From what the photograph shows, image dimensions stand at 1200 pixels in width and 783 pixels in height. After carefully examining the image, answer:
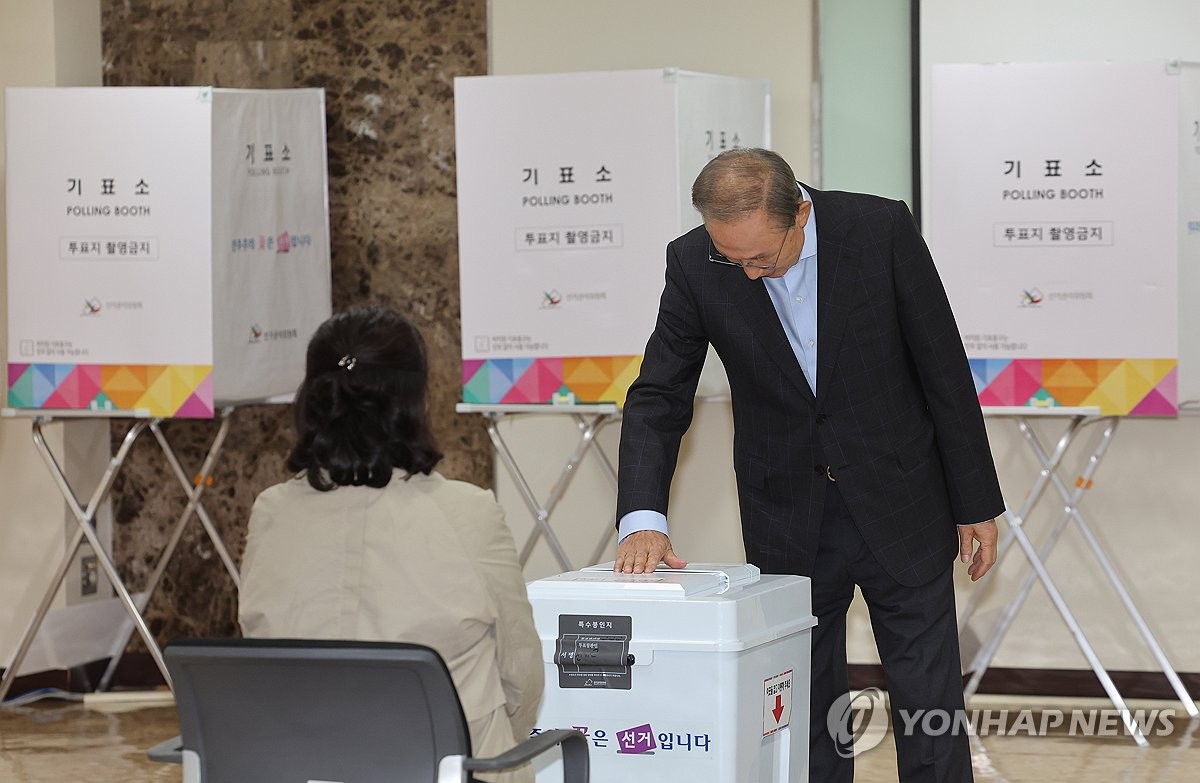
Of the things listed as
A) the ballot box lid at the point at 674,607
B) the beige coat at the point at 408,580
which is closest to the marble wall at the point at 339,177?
the ballot box lid at the point at 674,607

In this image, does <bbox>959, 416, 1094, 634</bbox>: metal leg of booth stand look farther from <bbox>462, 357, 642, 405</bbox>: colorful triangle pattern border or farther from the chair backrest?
the chair backrest

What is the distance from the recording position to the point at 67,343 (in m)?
4.52

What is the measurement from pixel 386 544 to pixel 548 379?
8.21 feet

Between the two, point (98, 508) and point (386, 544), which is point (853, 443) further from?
point (98, 508)

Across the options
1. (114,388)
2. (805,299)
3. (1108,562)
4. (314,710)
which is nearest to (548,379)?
(114,388)

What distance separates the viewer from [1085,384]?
4117 mm

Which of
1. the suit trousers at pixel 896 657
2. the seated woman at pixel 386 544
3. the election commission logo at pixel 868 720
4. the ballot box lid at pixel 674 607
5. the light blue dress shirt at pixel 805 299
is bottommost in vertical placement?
the election commission logo at pixel 868 720

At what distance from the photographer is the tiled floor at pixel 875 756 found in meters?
3.82

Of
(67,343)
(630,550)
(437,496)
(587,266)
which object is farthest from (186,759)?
(67,343)

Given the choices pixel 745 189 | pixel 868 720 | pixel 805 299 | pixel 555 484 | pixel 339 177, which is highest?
pixel 339 177

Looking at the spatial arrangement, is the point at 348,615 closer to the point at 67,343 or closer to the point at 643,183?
the point at 643,183

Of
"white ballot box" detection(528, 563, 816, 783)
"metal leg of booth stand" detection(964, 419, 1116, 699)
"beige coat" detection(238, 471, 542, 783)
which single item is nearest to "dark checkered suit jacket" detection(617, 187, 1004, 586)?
"white ballot box" detection(528, 563, 816, 783)

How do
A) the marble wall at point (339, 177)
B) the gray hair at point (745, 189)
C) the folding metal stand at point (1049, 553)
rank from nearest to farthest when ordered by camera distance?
the gray hair at point (745, 189) → the folding metal stand at point (1049, 553) → the marble wall at point (339, 177)

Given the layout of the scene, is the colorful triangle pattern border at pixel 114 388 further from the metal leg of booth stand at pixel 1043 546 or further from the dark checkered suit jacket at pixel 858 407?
the metal leg of booth stand at pixel 1043 546
